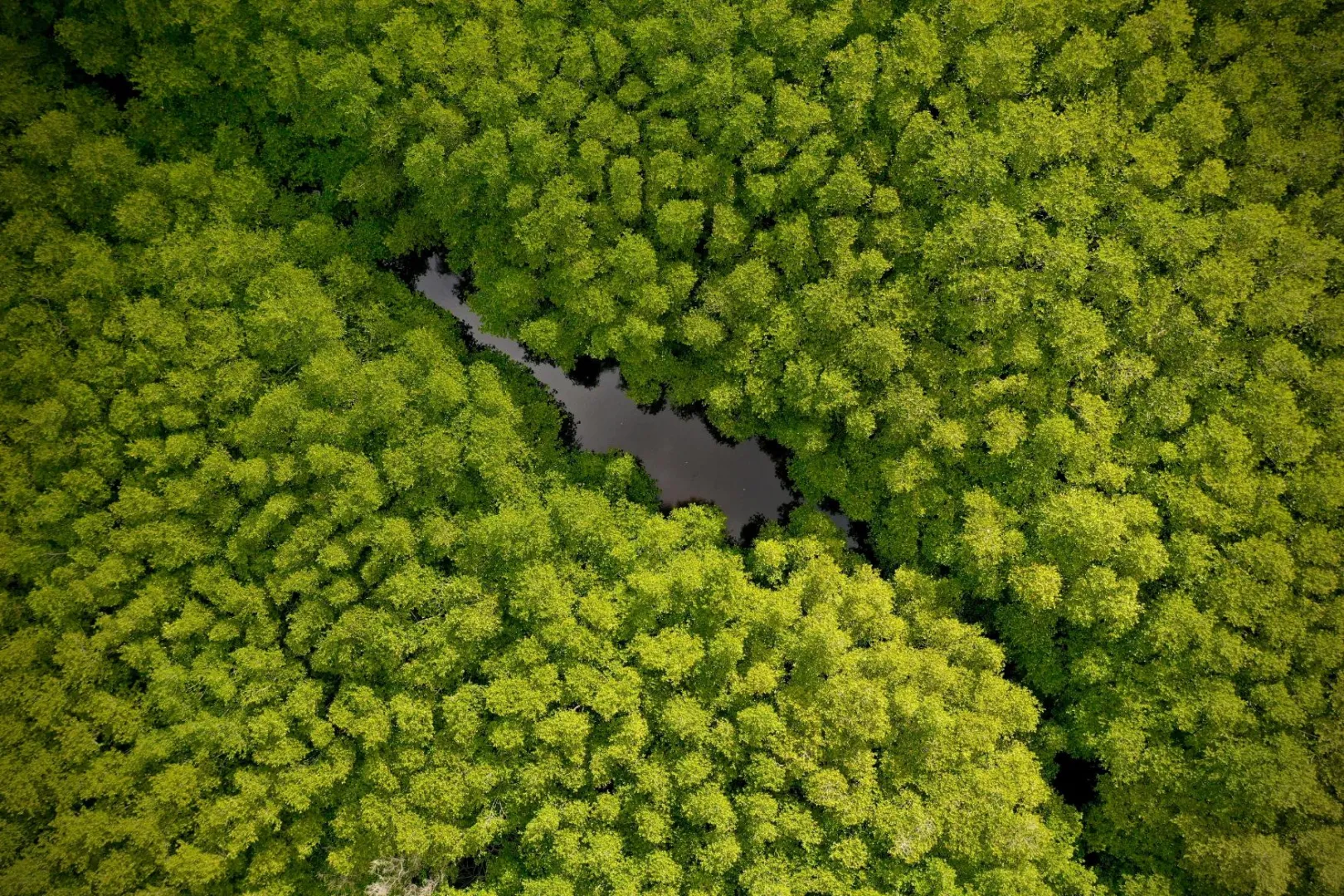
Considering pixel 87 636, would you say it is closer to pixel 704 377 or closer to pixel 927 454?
pixel 704 377

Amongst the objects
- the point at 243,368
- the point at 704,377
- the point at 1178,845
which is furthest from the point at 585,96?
the point at 1178,845

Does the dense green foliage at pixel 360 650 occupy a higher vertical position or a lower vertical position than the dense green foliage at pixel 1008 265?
lower

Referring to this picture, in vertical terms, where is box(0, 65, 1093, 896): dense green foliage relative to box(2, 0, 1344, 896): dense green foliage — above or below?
below

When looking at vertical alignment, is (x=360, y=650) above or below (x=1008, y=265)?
below

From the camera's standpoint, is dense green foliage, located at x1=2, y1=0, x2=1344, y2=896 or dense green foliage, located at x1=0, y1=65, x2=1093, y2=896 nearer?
dense green foliage, located at x1=0, y1=65, x2=1093, y2=896

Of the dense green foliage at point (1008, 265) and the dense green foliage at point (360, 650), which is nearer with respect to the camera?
the dense green foliage at point (360, 650)
